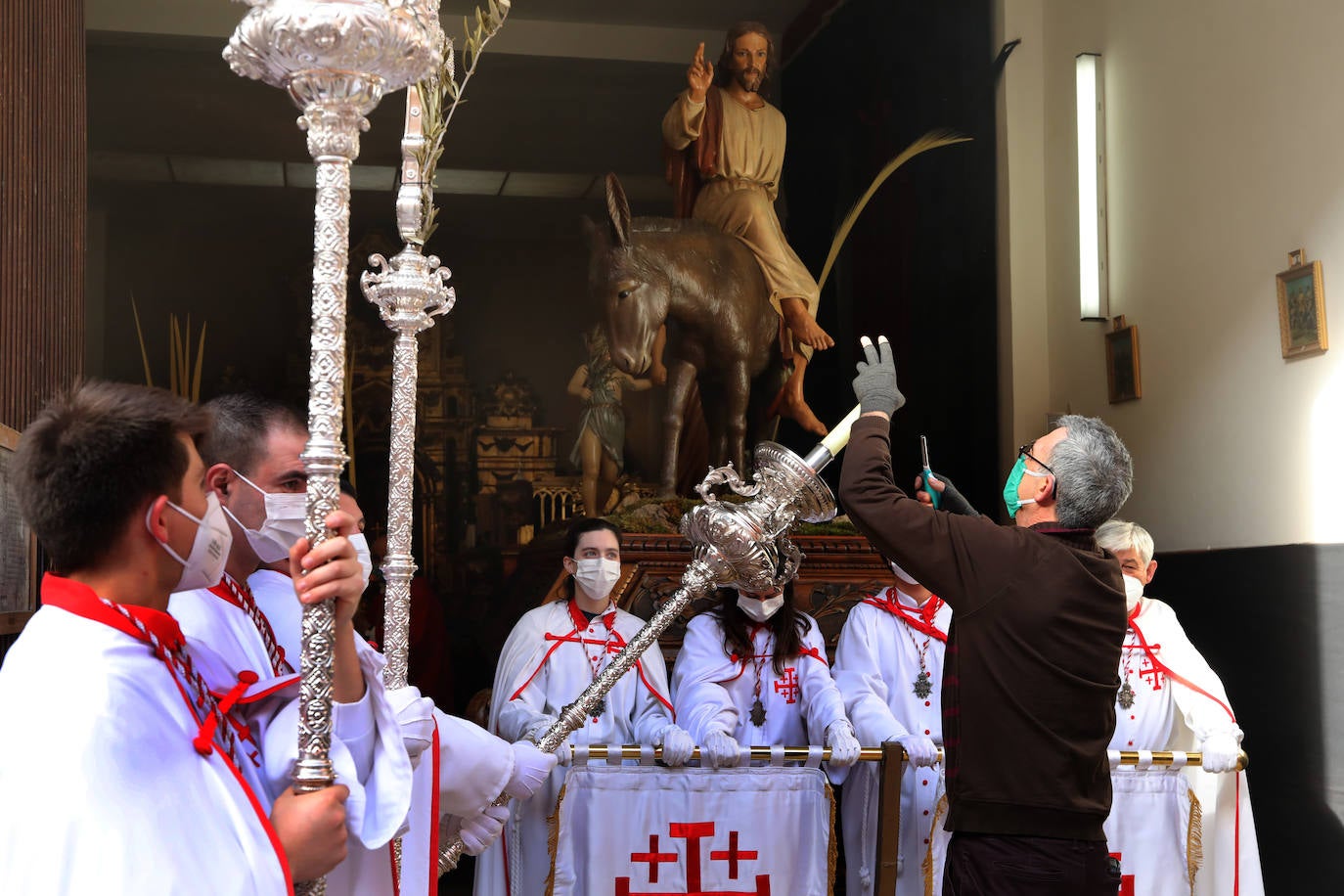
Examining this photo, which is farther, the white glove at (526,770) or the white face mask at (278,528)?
the white glove at (526,770)

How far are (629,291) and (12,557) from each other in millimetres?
6194

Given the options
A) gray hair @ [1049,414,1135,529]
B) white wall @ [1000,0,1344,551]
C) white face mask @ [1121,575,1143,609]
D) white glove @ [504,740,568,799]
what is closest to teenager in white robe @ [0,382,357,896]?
white glove @ [504,740,568,799]

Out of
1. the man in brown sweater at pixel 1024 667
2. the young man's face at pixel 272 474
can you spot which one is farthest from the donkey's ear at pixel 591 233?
the young man's face at pixel 272 474

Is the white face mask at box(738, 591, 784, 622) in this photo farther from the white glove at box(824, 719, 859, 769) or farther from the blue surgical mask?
the blue surgical mask

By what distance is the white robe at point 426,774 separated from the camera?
8.92ft

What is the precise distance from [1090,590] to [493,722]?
3.24 metres

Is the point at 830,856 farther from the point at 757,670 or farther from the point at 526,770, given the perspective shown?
the point at 526,770

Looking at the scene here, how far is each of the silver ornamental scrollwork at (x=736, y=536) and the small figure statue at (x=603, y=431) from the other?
5.81 meters

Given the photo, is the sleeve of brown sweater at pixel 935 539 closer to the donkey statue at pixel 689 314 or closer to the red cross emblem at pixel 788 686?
the red cross emblem at pixel 788 686

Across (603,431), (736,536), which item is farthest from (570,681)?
(603,431)

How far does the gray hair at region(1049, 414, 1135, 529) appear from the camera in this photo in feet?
11.8

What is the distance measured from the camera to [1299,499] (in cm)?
688

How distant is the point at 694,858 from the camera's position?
205 inches

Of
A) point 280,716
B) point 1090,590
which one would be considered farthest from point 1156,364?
point 280,716
